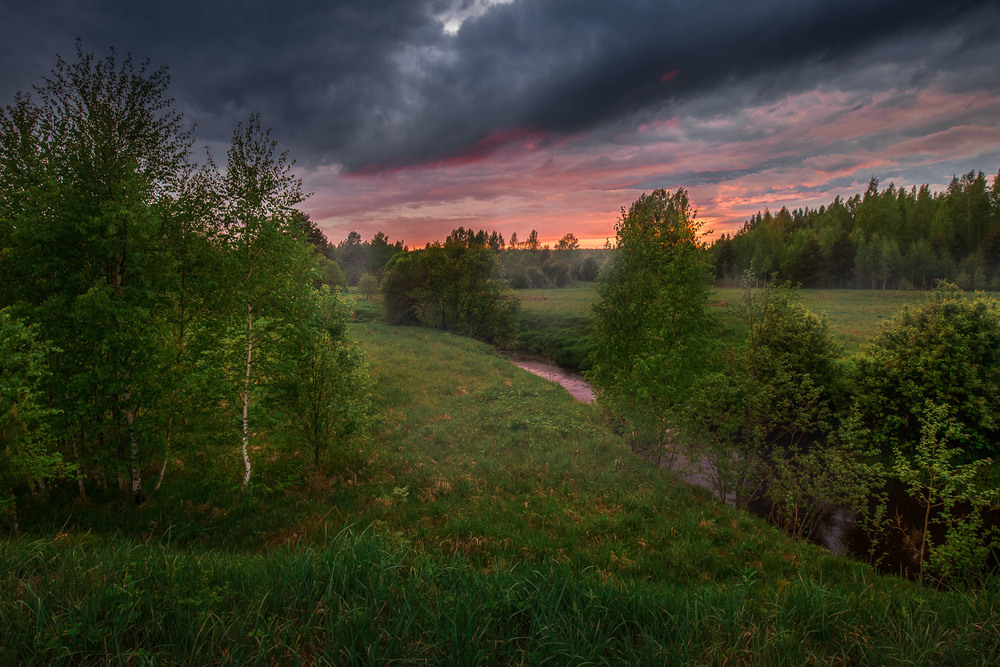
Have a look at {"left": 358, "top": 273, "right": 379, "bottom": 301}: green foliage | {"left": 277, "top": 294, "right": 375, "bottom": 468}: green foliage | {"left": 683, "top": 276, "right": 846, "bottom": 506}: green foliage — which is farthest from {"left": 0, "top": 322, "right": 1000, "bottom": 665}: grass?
{"left": 358, "top": 273, "right": 379, "bottom": 301}: green foliage

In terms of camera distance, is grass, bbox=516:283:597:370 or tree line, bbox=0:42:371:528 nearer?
tree line, bbox=0:42:371:528

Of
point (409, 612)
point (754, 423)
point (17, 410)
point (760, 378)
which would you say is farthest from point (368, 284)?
point (409, 612)

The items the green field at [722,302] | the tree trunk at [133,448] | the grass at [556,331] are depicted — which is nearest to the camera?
the tree trunk at [133,448]

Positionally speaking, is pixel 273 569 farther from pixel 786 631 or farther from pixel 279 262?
pixel 279 262

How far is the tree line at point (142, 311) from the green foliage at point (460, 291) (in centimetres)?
4354

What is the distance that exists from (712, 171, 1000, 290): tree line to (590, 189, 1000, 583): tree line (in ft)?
A: 153

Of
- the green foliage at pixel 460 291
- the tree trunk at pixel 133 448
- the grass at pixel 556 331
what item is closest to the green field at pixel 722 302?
the grass at pixel 556 331

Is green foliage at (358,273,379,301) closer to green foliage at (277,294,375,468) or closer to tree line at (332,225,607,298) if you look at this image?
tree line at (332,225,607,298)

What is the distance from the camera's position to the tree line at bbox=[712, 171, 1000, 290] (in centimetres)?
7119

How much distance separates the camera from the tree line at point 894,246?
234ft

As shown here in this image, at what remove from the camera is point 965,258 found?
72438 millimetres

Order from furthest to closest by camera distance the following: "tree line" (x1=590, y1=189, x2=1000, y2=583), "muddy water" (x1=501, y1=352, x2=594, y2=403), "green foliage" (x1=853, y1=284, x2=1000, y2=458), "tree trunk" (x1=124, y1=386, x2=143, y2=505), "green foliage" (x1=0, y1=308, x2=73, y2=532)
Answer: "muddy water" (x1=501, y1=352, x2=594, y2=403) → "green foliage" (x1=853, y1=284, x2=1000, y2=458) → "tree line" (x1=590, y1=189, x2=1000, y2=583) → "tree trunk" (x1=124, y1=386, x2=143, y2=505) → "green foliage" (x1=0, y1=308, x2=73, y2=532)

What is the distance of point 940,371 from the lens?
60.7ft

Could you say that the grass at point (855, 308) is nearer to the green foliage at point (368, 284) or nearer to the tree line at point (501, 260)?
the tree line at point (501, 260)
